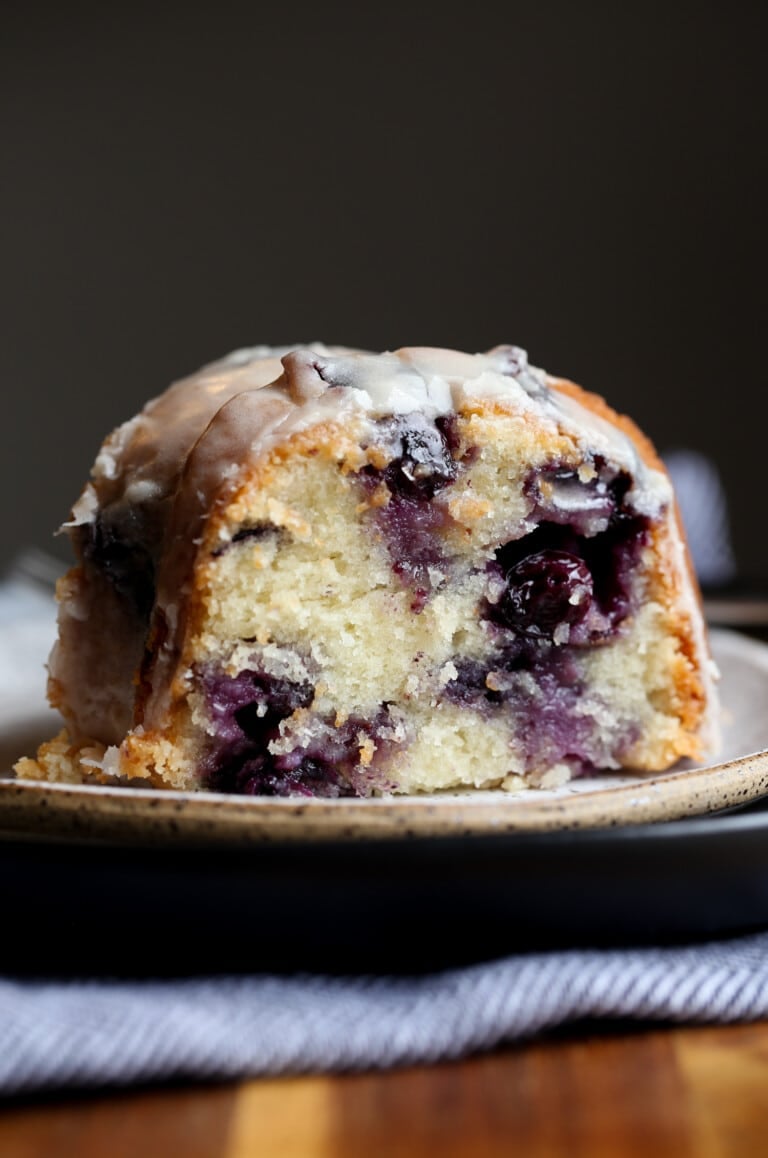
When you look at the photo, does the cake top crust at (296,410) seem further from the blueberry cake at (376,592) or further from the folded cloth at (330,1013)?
the folded cloth at (330,1013)

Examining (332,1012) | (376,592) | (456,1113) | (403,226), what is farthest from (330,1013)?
(403,226)

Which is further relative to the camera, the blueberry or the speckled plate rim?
the blueberry

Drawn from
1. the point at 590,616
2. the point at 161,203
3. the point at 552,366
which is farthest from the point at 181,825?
the point at 161,203

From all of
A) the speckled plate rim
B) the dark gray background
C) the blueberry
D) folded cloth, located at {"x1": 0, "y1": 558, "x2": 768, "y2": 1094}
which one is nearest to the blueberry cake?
the blueberry

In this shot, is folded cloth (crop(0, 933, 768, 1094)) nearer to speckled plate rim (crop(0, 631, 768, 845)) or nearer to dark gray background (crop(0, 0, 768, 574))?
speckled plate rim (crop(0, 631, 768, 845))

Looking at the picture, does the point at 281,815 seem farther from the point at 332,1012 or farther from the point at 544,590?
the point at 544,590
